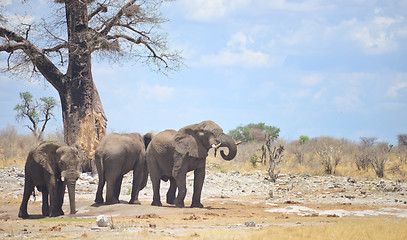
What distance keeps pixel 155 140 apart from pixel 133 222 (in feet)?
14.9

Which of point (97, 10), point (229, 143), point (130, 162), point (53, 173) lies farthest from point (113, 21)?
point (229, 143)

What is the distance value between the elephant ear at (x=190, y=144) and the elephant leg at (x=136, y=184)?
1.89 m

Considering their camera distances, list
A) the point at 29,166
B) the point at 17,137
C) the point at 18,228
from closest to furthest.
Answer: the point at 18,228, the point at 29,166, the point at 17,137

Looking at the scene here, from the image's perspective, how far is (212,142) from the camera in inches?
521

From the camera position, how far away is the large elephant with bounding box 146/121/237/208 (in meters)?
13.5

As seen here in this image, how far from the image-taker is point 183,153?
13711mm

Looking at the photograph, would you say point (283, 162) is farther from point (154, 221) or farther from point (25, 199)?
point (154, 221)

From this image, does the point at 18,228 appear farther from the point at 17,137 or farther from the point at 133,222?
the point at 17,137

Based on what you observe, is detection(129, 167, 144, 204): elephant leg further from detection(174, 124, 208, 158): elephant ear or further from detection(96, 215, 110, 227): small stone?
detection(96, 215, 110, 227): small stone

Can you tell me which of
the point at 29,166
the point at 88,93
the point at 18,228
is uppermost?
the point at 88,93

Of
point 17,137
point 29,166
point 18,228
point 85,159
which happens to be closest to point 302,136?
point 17,137

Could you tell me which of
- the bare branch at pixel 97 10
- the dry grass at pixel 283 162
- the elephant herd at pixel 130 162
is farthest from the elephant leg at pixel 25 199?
the bare branch at pixel 97 10

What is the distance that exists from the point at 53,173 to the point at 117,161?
2.03 m

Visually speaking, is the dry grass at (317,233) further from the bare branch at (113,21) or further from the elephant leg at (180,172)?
the bare branch at (113,21)
